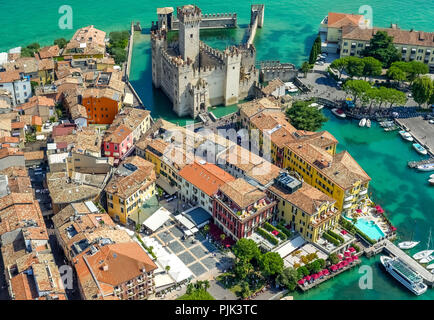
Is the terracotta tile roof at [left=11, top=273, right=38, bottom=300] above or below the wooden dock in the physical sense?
below

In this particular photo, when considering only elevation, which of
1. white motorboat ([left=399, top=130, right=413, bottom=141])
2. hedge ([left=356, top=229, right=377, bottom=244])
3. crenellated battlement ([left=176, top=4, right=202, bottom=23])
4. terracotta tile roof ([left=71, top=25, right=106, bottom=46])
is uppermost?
crenellated battlement ([left=176, top=4, right=202, bottom=23])

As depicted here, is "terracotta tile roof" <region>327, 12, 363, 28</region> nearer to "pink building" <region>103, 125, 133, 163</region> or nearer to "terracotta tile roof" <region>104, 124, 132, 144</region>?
"terracotta tile roof" <region>104, 124, 132, 144</region>

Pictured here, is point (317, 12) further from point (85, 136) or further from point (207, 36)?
point (85, 136)

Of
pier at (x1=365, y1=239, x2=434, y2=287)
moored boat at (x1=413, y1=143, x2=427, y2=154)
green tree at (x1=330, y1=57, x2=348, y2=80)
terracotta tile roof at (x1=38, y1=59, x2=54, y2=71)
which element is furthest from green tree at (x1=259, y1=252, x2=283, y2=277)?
terracotta tile roof at (x1=38, y1=59, x2=54, y2=71)

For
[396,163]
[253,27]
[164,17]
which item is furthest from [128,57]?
[396,163]

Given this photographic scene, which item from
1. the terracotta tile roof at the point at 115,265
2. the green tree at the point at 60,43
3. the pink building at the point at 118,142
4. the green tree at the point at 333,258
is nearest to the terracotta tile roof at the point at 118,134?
the pink building at the point at 118,142

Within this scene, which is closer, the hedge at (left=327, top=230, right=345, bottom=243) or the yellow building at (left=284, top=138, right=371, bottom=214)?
the hedge at (left=327, top=230, right=345, bottom=243)
